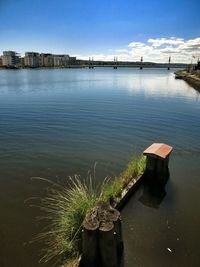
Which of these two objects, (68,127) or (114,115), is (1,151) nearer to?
(68,127)

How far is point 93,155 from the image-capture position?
9.11m

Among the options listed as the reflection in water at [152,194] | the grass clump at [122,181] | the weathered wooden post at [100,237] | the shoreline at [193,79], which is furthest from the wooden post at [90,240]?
the shoreline at [193,79]

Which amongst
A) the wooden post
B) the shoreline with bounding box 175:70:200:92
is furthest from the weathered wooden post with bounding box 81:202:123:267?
the shoreline with bounding box 175:70:200:92

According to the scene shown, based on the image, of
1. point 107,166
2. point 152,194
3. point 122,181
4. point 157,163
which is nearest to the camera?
point 122,181

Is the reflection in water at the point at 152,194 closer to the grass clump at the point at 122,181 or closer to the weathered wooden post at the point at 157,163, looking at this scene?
the weathered wooden post at the point at 157,163

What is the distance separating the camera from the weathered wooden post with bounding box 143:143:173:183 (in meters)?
6.68

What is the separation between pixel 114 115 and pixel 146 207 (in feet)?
36.0

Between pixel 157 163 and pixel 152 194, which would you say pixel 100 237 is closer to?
pixel 152 194

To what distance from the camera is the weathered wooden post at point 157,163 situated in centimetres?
668

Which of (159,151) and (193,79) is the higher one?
(193,79)

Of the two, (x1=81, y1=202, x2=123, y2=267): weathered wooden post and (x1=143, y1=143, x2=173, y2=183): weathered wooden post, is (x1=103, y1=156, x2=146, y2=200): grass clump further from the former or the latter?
(x1=81, y1=202, x2=123, y2=267): weathered wooden post

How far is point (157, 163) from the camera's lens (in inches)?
266

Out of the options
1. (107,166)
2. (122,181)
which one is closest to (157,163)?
(122,181)

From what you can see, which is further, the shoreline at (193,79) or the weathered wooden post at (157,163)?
the shoreline at (193,79)
